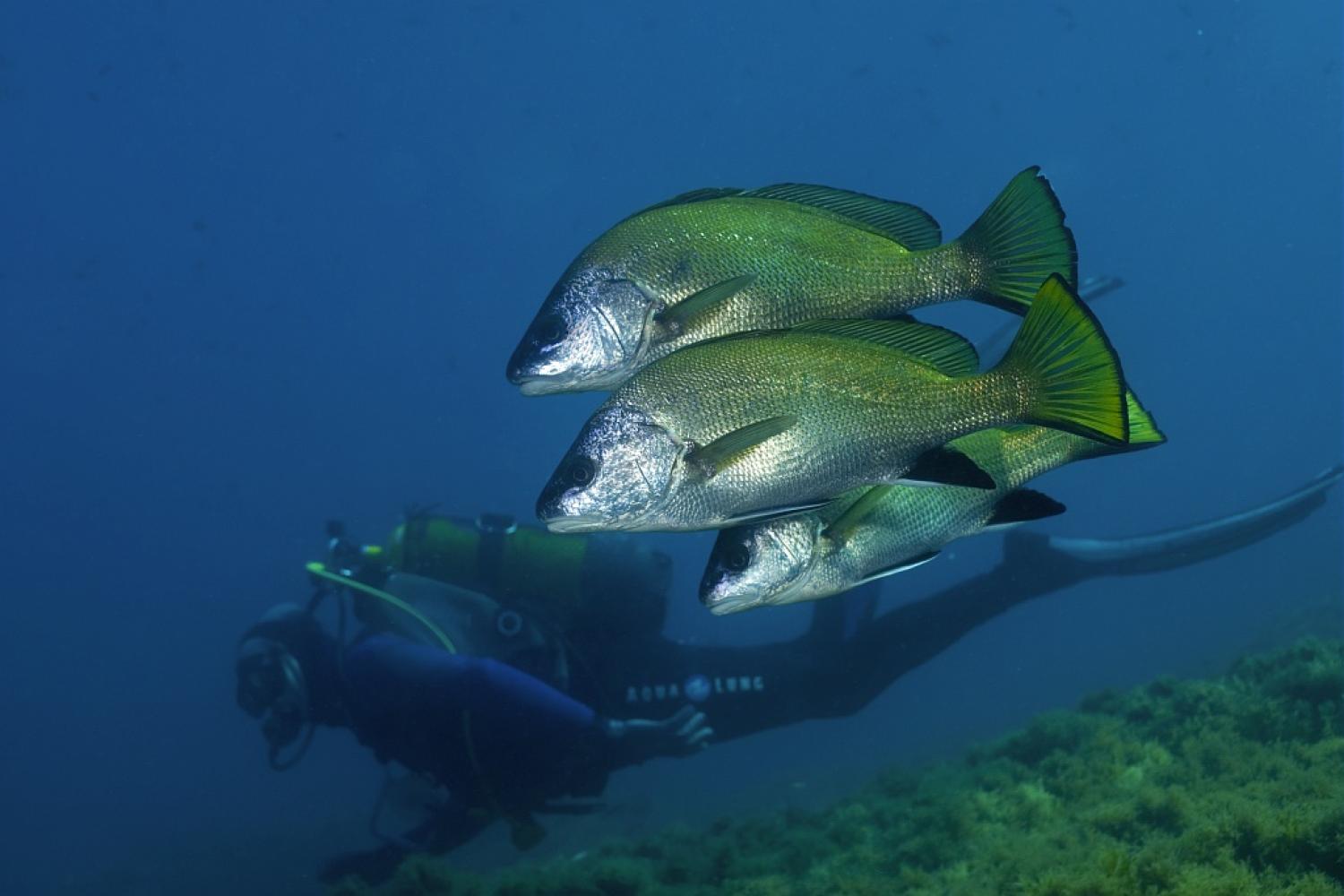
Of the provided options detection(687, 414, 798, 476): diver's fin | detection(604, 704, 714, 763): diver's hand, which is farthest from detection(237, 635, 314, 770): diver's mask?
detection(687, 414, 798, 476): diver's fin

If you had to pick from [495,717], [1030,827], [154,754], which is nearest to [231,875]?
[495,717]

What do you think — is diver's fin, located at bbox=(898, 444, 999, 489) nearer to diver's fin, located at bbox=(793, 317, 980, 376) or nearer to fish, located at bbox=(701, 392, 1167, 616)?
diver's fin, located at bbox=(793, 317, 980, 376)

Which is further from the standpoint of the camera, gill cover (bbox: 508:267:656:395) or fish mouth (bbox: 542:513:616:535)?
gill cover (bbox: 508:267:656:395)

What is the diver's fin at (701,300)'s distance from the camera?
198 centimetres

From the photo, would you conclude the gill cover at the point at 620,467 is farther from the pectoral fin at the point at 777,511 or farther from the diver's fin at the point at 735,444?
the pectoral fin at the point at 777,511

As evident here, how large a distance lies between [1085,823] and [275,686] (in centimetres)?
563

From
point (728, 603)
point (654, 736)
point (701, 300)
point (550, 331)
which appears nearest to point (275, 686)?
point (654, 736)

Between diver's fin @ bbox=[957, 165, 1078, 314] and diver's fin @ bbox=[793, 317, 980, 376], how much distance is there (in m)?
0.12

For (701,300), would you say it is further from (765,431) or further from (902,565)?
(902,565)

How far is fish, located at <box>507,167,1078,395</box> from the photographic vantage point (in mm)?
1998

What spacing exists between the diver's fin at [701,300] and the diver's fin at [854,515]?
64 centimetres

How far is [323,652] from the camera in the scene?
6.77 meters

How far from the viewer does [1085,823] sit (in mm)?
3990

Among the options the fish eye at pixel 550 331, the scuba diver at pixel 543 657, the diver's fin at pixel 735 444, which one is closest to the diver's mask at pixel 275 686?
the scuba diver at pixel 543 657
